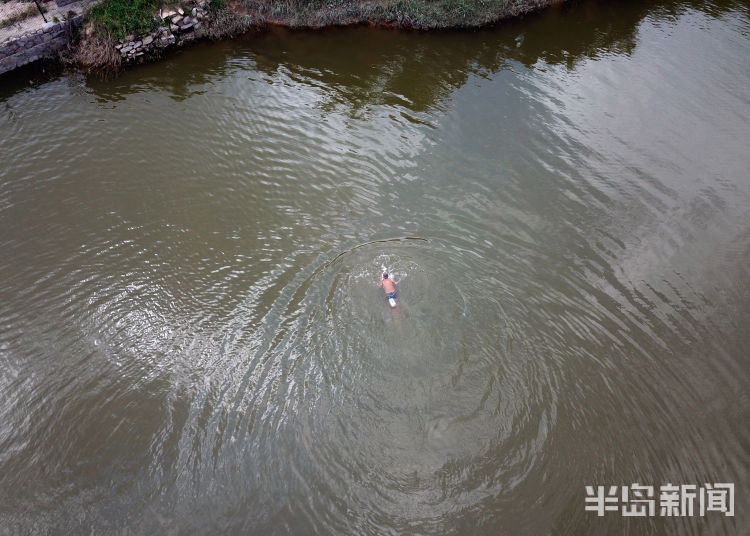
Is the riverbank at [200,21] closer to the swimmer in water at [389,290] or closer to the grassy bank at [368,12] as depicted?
the grassy bank at [368,12]

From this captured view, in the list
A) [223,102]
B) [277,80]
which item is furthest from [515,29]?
[223,102]

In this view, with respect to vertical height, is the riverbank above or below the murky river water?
above

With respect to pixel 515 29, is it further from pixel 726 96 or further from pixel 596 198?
pixel 596 198

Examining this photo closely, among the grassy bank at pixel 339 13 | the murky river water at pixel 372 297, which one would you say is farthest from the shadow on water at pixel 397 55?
the grassy bank at pixel 339 13

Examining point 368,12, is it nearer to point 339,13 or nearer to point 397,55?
point 339,13

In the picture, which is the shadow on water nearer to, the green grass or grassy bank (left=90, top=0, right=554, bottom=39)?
grassy bank (left=90, top=0, right=554, bottom=39)

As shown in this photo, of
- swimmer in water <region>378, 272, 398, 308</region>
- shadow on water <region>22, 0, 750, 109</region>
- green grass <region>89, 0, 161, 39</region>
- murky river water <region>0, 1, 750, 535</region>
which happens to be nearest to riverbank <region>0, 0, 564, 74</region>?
green grass <region>89, 0, 161, 39</region>

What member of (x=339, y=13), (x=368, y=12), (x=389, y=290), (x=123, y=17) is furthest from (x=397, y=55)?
(x=389, y=290)
